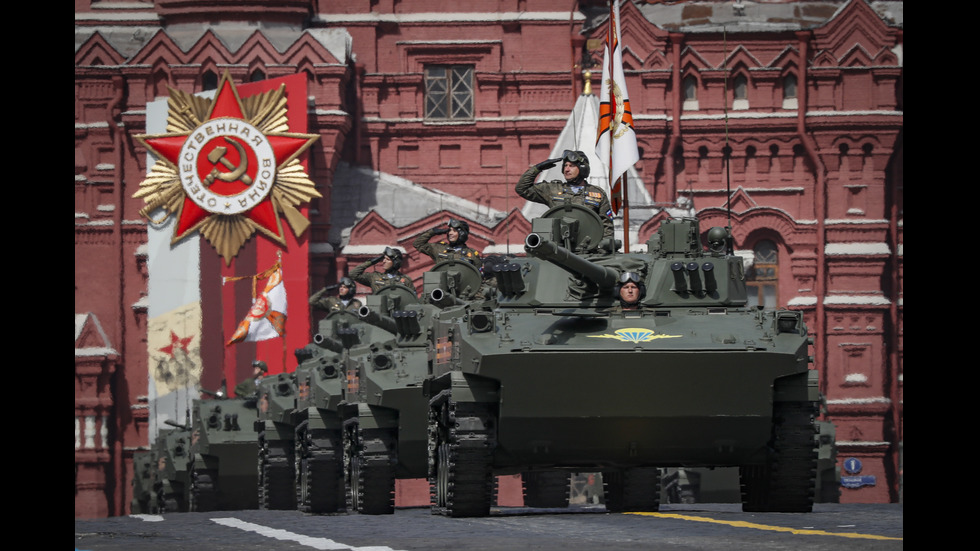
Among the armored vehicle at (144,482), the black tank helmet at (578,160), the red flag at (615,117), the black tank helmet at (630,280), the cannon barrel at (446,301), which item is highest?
the red flag at (615,117)

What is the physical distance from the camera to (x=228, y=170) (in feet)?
145

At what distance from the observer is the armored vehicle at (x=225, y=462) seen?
107ft

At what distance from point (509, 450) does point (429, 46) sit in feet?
101

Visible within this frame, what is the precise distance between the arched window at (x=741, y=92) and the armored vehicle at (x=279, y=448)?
20139 mm

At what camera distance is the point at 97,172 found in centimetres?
4600

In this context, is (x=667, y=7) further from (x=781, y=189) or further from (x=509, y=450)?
(x=509, y=450)

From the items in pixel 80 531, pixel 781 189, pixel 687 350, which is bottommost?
pixel 80 531

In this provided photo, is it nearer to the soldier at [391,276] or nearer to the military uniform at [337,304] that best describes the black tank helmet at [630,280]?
the soldier at [391,276]

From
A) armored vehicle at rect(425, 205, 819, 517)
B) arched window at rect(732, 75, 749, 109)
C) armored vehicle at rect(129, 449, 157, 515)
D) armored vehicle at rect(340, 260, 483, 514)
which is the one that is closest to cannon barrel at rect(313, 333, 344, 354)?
armored vehicle at rect(340, 260, 483, 514)

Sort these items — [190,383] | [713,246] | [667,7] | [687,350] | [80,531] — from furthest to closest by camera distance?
[667,7] < [190,383] < [80,531] < [713,246] < [687,350]

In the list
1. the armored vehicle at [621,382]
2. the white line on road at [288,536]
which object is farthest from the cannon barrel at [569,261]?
the white line on road at [288,536]

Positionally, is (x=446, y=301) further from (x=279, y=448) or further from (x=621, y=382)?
(x=279, y=448)

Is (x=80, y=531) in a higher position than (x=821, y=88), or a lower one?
→ lower
